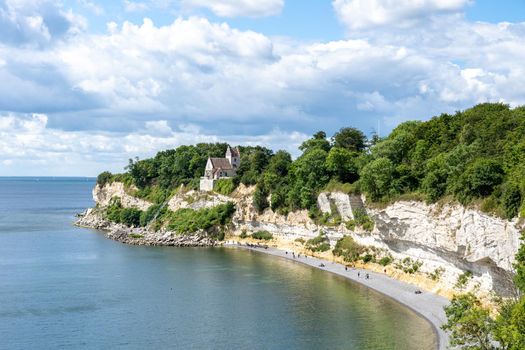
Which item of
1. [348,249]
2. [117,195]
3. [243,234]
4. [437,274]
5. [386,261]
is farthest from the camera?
[117,195]

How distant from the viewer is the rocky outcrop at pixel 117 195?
4995 inches

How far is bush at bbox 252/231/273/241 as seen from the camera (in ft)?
304

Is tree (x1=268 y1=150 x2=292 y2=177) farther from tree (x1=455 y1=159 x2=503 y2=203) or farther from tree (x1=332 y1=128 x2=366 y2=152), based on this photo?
tree (x1=455 y1=159 x2=503 y2=203)

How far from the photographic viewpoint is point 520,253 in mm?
38781

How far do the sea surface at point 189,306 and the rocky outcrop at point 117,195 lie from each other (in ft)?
139

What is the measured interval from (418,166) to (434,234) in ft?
37.8

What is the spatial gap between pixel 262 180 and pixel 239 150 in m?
32.4

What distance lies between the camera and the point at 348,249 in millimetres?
73438

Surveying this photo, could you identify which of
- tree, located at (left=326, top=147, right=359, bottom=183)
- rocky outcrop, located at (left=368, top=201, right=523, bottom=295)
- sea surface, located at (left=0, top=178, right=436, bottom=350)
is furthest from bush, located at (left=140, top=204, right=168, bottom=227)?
rocky outcrop, located at (left=368, top=201, right=523, bottom=295)

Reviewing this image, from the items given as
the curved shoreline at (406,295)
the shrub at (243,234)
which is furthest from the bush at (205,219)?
the curved shoreline at (406,295)

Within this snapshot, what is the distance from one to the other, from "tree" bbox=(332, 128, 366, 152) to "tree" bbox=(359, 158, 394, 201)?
2390 cm

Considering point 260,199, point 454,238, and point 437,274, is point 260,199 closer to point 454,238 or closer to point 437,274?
point 437,274

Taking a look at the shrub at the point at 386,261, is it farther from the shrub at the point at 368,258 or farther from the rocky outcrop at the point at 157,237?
the rocky outcrop at the point at 157,237

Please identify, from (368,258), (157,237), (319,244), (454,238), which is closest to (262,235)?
(319,244)
